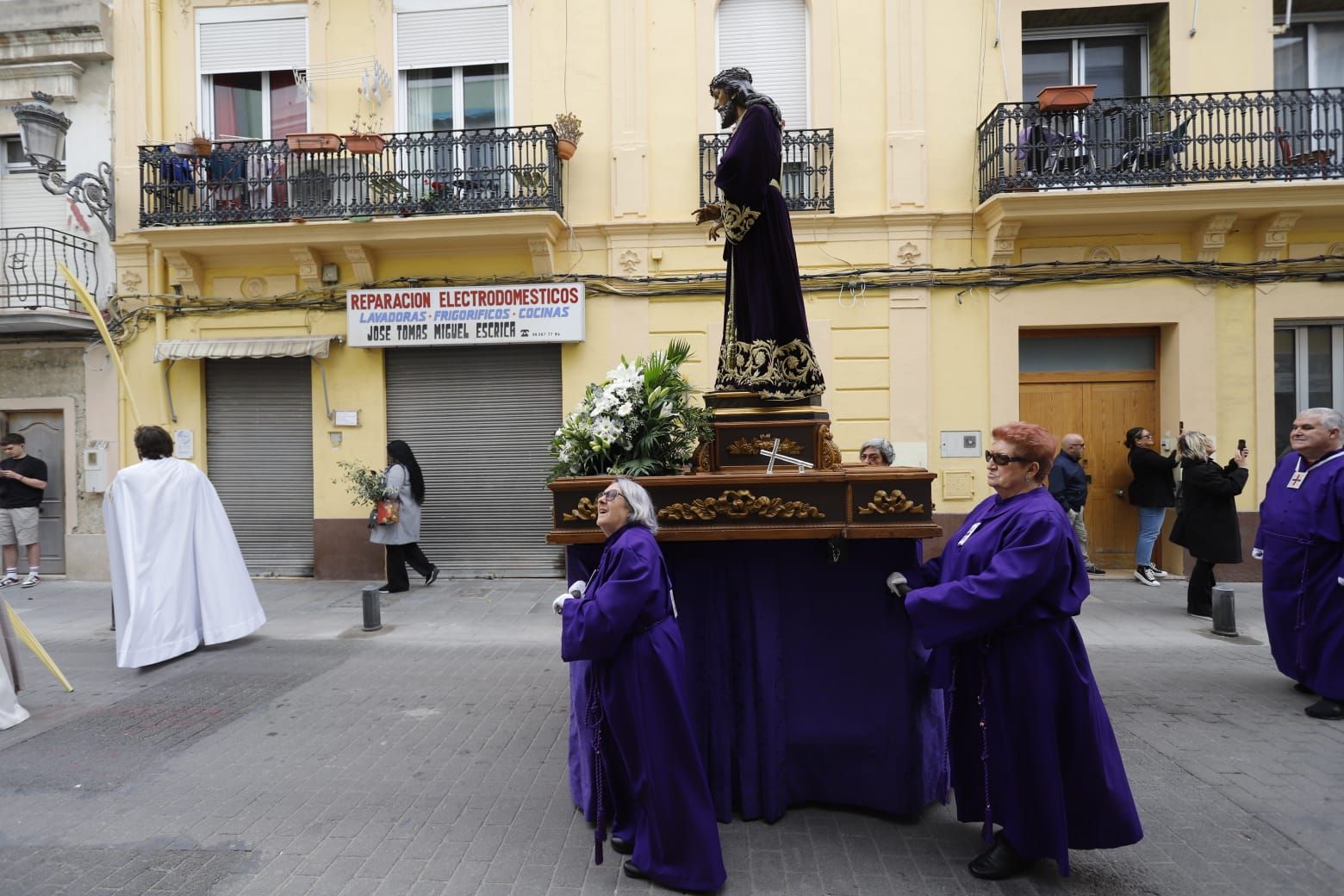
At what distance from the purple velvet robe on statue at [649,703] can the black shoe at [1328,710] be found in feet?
14.6

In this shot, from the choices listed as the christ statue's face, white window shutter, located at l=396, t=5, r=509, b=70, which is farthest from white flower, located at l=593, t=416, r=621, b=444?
white window shutter, located at l=396, t=5, r=509, b=70

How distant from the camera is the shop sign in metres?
9.81

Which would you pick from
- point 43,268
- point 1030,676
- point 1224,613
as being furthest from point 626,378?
point 43,268

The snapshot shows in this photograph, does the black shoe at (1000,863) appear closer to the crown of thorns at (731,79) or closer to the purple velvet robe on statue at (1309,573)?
the purple velvet robe on statue at (1309,573)

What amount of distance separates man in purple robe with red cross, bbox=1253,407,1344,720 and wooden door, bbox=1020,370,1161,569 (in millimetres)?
4436

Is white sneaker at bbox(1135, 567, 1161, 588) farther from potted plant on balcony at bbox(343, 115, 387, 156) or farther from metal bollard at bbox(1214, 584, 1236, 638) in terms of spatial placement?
potted plant on balcony at bbox(343, 115, 387, 156)

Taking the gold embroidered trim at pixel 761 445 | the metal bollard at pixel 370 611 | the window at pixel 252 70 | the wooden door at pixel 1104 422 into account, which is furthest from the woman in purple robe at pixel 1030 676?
the window at pixel 252 70

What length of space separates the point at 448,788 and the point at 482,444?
21.7 ft

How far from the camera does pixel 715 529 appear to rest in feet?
11.3

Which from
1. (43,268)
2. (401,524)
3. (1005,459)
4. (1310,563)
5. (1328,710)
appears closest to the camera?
(1005,459)

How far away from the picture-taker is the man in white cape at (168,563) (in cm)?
635

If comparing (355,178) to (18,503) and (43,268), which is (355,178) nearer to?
(43,268)

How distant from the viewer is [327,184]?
32.6 ft

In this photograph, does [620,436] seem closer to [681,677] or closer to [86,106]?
[681,677]
